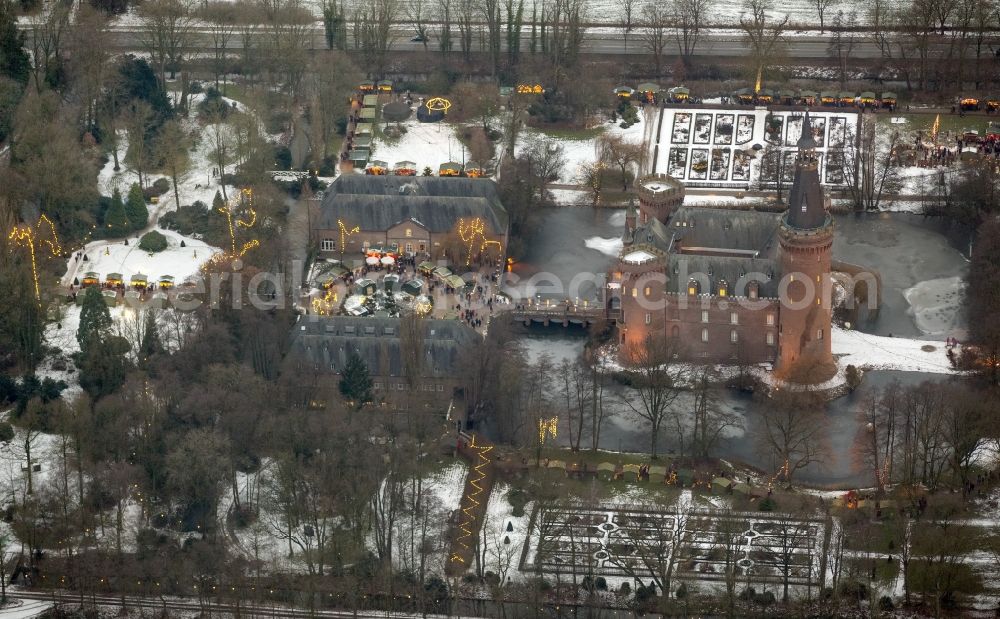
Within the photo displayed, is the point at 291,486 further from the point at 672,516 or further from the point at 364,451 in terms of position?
the point at 672,516

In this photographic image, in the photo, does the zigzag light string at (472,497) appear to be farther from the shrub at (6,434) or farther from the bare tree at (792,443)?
the shrub at (6,434)

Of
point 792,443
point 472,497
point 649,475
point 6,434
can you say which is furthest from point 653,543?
point 6,434

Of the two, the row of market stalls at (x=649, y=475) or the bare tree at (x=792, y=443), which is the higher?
the bare tree at (x=792, y=443)

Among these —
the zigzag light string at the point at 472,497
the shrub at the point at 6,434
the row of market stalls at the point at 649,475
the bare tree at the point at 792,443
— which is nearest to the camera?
the zigzag light string at the point at 472,497

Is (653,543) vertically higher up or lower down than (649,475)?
lower down

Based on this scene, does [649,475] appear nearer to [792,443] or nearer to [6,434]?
[792,443]

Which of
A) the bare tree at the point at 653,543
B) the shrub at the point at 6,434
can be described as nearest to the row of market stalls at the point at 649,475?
the bare tree at the point at 653,543

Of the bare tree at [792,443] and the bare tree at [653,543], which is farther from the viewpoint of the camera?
the bare tree at [792,443]

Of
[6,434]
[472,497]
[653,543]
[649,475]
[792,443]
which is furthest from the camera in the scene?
[792,443]
